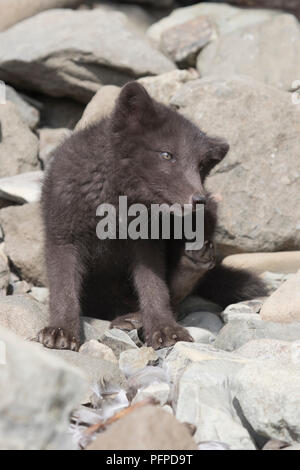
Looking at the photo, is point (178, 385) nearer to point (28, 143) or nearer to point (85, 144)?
point (85, 144)

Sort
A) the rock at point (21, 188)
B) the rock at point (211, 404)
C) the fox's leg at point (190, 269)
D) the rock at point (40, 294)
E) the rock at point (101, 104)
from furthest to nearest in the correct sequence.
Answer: the rock at point (101, 104)
the rock at point (21, 188)
the rock at point (40, 294)
the fox's leg at point (190, 269)
the rock at point (211, 404)

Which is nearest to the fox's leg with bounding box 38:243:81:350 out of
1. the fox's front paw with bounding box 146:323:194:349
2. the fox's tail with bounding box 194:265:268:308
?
the fox's front paw with bounding box 146:323:194:349

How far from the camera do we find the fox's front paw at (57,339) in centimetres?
500

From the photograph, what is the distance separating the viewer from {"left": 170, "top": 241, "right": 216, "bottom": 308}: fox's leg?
5.67 meters

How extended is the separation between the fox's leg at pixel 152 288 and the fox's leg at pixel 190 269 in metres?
0.14

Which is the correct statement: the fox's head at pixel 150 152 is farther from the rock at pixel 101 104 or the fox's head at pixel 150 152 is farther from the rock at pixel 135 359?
the rock at pixel 101 104

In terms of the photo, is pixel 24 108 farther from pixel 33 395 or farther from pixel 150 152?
pixel 33 395

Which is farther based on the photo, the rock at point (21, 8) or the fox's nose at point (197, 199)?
the rock at point (21, 8)

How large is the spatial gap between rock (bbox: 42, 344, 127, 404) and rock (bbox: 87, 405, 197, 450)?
1150 millimetres

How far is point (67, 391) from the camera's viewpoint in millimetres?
2902

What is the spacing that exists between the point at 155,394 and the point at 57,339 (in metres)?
1.12

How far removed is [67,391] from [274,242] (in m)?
4.41

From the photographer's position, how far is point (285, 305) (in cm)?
556

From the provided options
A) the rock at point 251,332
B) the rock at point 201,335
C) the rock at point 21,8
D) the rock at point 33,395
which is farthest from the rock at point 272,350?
the rock at point 21,8
